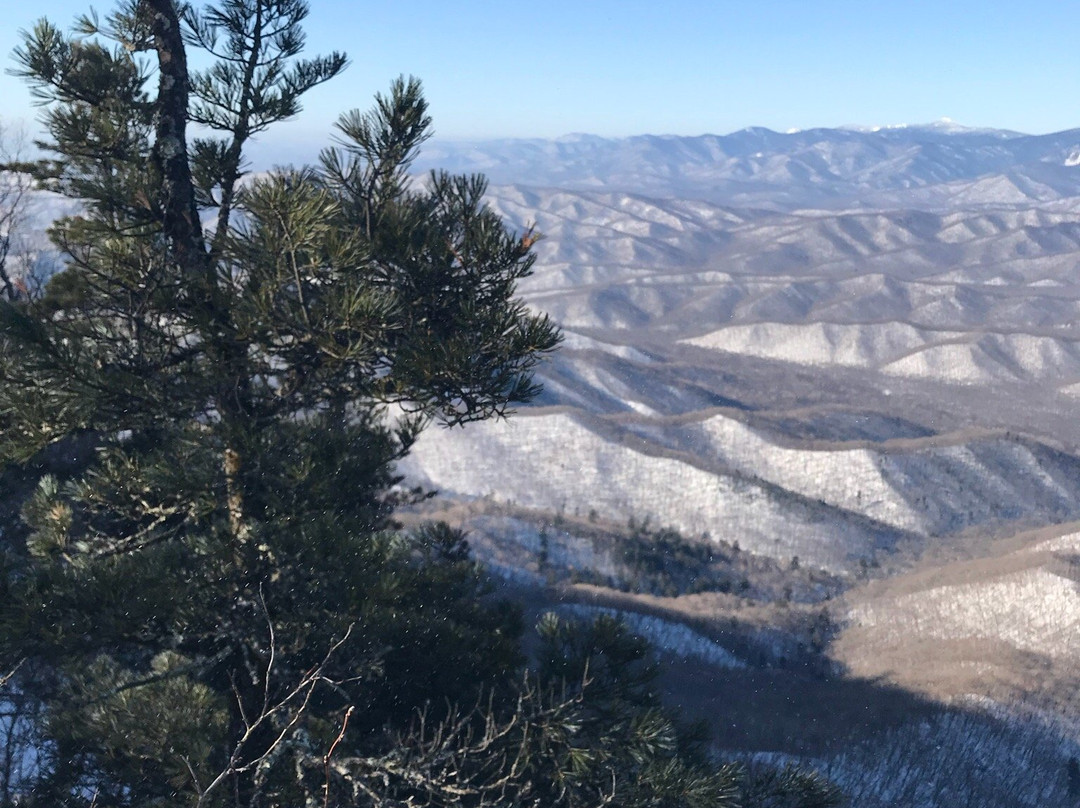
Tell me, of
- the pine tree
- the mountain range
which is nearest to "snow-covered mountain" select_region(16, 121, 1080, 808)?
the mountain range

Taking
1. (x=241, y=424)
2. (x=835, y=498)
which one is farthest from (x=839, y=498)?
(x=241, y=424)

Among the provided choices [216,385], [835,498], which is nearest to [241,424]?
[216,385]

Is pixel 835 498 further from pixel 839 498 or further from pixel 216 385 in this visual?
pixel 216 385

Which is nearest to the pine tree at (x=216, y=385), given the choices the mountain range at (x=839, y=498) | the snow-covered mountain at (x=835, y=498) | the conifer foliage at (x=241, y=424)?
the conifer foliage at (x=241, y=424)

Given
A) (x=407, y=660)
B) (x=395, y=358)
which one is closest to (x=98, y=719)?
(x=407, y=660)

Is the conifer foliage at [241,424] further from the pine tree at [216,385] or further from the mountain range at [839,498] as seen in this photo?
the mountain range at [839,498]

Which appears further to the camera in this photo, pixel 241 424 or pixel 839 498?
pixel 839 498

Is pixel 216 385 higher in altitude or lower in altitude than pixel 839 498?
higher

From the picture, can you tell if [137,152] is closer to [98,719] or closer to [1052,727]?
[98,719]

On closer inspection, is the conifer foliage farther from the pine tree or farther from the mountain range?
the mountain range
